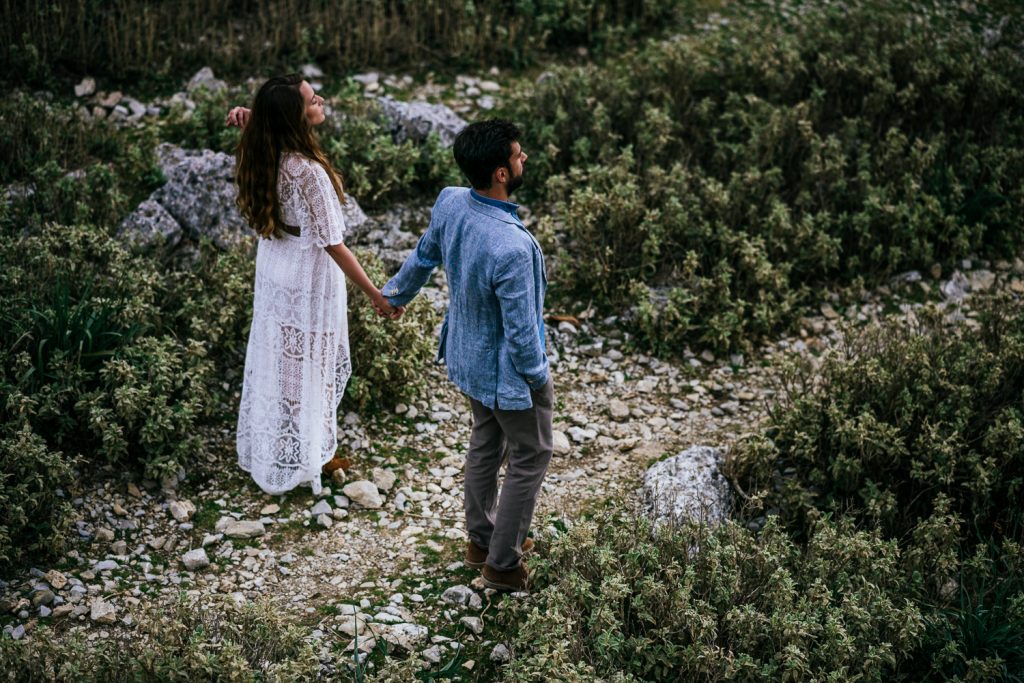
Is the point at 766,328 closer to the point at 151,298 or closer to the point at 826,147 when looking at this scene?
the point at 826,147

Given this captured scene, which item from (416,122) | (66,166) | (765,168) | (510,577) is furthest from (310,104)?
(765,168)

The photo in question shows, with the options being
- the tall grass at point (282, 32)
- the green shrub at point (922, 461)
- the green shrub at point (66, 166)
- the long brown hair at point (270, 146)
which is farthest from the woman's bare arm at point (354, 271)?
the tall grass at point (282, 32)

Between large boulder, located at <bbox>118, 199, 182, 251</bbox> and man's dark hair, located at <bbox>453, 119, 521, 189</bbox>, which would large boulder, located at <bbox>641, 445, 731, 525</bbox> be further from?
large boulder, located at <bbox>118, 199, 182, 251</bbox>

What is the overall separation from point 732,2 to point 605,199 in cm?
539

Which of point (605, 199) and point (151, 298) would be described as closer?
point (151, 298)

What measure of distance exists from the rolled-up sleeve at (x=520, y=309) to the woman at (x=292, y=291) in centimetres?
102

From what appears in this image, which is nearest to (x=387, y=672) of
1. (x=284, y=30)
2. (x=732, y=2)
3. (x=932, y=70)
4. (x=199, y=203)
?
(x=199, y=203)

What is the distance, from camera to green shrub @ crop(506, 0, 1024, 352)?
269 inches

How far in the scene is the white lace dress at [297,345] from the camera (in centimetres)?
452

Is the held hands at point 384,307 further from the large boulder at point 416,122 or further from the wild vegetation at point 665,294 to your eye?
the large boulder at point 416,122

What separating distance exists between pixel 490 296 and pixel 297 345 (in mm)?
1457

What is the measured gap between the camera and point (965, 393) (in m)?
5.22

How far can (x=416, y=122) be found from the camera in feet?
25.3

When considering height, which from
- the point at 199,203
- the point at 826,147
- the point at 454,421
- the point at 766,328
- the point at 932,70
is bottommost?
the point at 454,421
